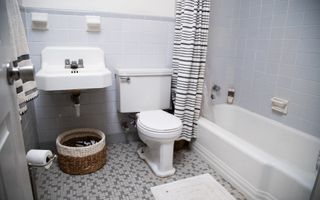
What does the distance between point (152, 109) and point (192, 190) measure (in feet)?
2.66

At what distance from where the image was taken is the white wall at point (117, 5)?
66.9 inches

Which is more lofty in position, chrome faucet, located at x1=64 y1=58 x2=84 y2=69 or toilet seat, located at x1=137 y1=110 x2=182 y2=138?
chrome faucet, located at x1=64 y1=58 x2=84 y2=69

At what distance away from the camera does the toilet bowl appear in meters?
1.59

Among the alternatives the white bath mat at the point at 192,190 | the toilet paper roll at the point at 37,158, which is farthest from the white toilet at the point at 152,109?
the toilet paper roll at the point at 37,158

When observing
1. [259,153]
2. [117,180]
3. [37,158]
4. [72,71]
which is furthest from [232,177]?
[72,71]

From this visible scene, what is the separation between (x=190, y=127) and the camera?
1958mm

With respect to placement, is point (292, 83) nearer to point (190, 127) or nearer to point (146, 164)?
point (190, 127)

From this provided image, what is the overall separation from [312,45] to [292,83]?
0.32m

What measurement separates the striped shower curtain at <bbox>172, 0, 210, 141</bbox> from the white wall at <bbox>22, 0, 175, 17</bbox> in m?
0.14

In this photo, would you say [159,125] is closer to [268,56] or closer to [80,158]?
[80,158]

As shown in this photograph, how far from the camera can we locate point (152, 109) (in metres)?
2.03

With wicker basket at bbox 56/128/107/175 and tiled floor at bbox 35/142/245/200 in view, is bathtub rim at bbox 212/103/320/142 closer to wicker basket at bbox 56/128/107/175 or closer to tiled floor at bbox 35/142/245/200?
tiled floor at bbox 35/142/245/200

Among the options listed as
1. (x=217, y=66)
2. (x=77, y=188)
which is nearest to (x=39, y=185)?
(x=77, y=188)

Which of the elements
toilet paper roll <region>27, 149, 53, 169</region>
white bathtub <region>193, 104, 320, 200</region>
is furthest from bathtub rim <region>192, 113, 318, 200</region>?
toilet paper roll <region>27, 149, 53, 169</region>
